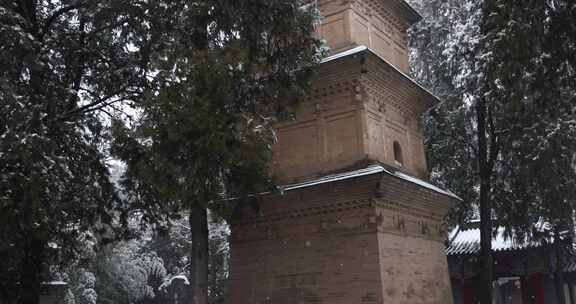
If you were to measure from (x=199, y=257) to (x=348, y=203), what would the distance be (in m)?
2.76

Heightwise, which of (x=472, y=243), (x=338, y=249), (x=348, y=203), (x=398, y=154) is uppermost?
(x=398, y=154)

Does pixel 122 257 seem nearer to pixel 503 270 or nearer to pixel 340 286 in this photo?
pixel 503 270

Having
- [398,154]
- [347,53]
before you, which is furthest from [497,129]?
[347,53]

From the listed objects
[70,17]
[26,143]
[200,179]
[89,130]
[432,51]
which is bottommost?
[200,179]

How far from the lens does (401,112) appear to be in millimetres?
11578

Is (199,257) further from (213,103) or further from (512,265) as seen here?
(512,265)

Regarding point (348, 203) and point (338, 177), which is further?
point (348, 203)

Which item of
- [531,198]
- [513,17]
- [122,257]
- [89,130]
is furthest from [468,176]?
[122,257]

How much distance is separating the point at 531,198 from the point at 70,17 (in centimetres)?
1060

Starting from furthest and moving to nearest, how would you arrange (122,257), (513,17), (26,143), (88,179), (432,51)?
(122,257) → (432,51) → (88,179) → (513,17) → (26,143)

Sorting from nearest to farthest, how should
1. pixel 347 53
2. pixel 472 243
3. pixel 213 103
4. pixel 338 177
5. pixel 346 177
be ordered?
pixel 213 103
pixel 346 177
pixel 338 177
pixel 347 53
pixel 472 243

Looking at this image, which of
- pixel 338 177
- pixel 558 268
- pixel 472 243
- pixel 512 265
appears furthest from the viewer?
pixel 472 243

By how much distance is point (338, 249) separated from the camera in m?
9.77

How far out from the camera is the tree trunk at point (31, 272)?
9067 mm
